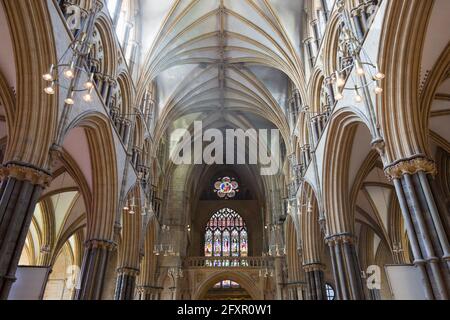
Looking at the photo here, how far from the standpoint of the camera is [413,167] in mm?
8219

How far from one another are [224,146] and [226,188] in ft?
15.3

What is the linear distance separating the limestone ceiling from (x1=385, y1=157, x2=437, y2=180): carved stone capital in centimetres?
967

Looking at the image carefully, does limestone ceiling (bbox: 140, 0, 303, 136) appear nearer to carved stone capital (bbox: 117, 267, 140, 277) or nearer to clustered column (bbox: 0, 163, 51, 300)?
carved stone capital (bbox: 117, 267, 140, 277)

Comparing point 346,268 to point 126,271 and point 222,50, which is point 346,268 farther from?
point 222,50

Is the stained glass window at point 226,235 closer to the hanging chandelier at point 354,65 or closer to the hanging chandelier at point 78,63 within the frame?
the hanging chandelier at point 354,65

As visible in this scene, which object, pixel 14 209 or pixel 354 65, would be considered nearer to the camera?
pixel 14 209

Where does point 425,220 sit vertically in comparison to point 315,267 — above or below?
below

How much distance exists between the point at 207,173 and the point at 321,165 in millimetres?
19036

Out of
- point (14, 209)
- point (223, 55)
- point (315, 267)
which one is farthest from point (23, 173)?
point (223, 55)

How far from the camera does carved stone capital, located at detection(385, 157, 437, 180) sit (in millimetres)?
8141
